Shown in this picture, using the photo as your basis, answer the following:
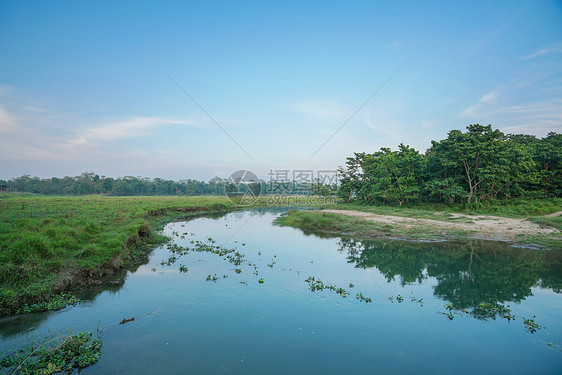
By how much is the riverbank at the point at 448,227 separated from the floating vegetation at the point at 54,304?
18788 millimetres

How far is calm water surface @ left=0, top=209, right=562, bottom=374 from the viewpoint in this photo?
640 centimetres

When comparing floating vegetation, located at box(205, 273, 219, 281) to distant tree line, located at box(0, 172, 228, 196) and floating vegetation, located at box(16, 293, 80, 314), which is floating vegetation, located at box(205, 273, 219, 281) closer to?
floating vegetation, located at box(16, 293, 80, 314)

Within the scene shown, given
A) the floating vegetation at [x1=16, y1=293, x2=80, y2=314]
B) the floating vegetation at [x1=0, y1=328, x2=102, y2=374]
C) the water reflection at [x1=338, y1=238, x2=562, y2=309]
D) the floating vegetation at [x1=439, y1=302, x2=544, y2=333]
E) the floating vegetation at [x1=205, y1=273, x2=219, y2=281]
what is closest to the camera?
the floating vegetation at [x1=0, y1=328, x2=102, y2=374]

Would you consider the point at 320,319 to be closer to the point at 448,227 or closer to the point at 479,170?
the point at 448,227

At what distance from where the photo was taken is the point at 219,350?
6.82 m

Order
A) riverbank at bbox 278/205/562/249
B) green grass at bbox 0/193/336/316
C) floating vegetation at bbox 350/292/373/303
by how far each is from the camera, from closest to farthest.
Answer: green grass at bbox 0/193/336/316 → floating vegetation at bbox 350/292/373/303 → riverbank at bbox 278/205/562/249

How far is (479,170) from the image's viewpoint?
3042 cm

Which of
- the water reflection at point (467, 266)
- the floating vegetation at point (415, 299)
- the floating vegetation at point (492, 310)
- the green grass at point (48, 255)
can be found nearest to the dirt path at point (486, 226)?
the water reflection at point (467, 266)

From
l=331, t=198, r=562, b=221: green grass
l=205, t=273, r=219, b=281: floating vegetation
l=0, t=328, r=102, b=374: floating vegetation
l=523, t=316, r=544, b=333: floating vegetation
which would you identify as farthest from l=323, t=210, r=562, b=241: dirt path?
l=0, t=328, r=102, b=374: floating vegetation

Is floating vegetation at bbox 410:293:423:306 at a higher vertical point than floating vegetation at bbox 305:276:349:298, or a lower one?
lower

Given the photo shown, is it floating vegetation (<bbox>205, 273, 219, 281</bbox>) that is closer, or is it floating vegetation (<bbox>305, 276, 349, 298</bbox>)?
floating vegetation (<bbox>305, 276, 349, 298</bbox>)

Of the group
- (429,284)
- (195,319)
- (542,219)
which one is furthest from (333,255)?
(542,219)

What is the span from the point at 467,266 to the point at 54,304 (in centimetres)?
1777

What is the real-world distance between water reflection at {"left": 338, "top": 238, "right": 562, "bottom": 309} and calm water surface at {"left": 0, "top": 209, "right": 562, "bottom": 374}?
9cm
